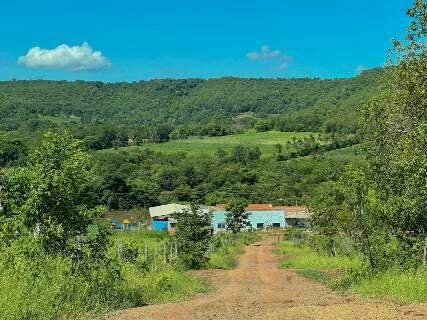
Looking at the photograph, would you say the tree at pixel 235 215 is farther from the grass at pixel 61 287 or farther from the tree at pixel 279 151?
the grass at pixel 61 287

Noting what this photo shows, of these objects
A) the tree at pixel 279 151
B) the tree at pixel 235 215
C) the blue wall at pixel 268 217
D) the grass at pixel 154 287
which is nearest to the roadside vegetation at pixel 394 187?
the grass at pixel 154 287

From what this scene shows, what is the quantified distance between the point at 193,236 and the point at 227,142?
140877 mm

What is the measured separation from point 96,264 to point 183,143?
15801cm

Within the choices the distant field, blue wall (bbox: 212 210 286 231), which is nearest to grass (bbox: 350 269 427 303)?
blue wall (bbox: 212 210 286 231)

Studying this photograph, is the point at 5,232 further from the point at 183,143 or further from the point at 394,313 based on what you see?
the point at 183,143

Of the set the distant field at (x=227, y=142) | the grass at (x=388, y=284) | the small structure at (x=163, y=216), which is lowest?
the small structure at (x=163, y=216)

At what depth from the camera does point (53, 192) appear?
551 inches

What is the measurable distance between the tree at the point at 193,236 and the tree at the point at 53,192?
14.9m

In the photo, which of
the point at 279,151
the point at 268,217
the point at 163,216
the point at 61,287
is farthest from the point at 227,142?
the point at 61,287

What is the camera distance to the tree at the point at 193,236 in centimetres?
2948

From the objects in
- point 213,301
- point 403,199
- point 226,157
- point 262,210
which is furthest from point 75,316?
point 226,157

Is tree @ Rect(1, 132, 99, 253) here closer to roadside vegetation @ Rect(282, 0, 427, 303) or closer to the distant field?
roadside vegetation @ Rect(282, 0, 427, 303)

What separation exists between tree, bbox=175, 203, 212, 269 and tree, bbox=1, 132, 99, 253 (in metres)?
14.9

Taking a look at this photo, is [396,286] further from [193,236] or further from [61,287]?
[193,236]
